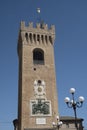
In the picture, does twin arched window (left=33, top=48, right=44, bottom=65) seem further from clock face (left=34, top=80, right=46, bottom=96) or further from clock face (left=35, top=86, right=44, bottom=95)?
clock face (left=35, top=86, right=44, bottom=95)

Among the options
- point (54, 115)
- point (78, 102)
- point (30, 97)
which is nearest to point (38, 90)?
point (30, 97)

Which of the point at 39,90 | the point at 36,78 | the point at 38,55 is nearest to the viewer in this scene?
the point at 39,90

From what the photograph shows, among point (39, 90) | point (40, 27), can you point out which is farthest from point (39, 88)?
point (40, 27)

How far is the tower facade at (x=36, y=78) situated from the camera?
3040cm

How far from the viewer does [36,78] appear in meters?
33.0

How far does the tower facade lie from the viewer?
30.4m

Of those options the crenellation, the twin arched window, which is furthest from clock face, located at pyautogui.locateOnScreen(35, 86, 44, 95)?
the crenellation

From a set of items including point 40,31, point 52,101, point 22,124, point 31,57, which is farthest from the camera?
point 40,31

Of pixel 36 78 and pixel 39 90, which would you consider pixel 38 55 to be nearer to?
pixel 36 78

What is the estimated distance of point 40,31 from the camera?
36844 millimetres

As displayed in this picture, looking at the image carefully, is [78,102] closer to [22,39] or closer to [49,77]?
[49,77]

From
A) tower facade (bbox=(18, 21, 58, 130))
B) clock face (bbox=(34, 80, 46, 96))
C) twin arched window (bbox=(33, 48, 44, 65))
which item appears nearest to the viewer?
tower facade (bbox=(18, 21, 58, 130))

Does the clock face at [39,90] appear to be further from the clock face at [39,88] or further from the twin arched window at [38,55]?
the twin arched window at [38,55]

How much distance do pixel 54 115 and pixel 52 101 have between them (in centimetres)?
185
